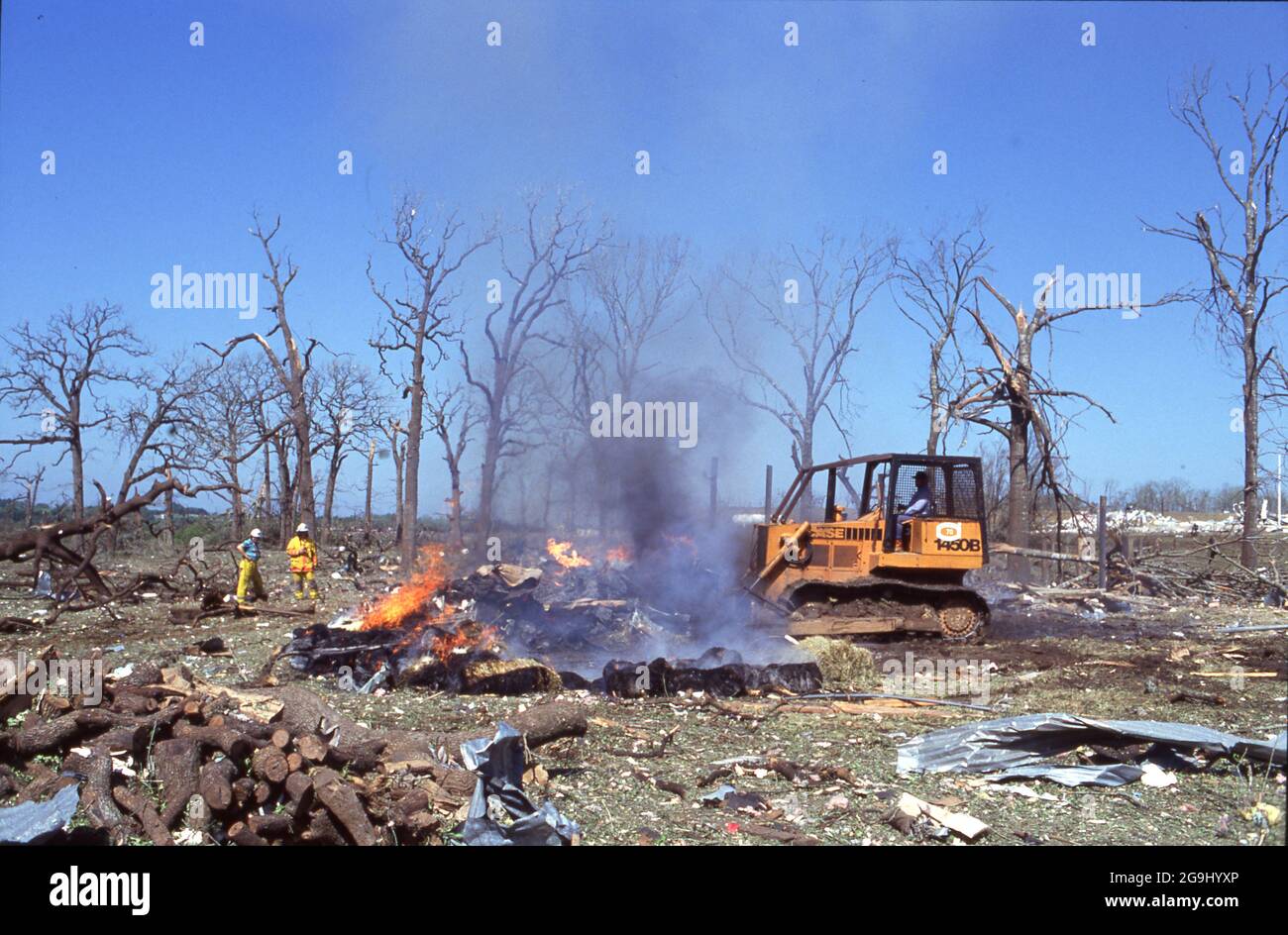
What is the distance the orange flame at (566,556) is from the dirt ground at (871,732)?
20.5 ft

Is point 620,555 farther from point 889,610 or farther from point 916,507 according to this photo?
point 916,507

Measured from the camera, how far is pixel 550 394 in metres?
26.0

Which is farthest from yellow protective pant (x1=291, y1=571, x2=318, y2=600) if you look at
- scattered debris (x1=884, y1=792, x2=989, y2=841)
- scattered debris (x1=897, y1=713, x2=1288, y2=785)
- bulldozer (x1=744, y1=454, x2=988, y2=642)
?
scattered debris (x1=884, y1=792, x2=989, y2=841)

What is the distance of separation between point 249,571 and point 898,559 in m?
12.0

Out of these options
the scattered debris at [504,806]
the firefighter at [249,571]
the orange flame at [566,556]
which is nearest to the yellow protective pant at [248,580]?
the firefighter at [249,571]

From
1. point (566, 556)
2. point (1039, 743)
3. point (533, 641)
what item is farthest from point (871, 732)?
point (566, 556)

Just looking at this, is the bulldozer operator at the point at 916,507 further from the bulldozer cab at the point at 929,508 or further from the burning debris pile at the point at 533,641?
the burning debris pile at the point at 533,641

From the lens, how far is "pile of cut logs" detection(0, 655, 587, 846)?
5105 millimetres

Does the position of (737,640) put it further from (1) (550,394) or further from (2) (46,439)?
(2) (46,439)

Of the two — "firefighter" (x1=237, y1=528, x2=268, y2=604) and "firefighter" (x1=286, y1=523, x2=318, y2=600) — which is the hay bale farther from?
"firefighter" (x1=286, y1=523, x2=318, y2=600)

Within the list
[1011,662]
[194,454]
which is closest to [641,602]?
[1011,662]

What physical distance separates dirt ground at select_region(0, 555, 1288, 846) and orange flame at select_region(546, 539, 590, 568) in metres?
6.26

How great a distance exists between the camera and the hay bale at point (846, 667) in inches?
401
